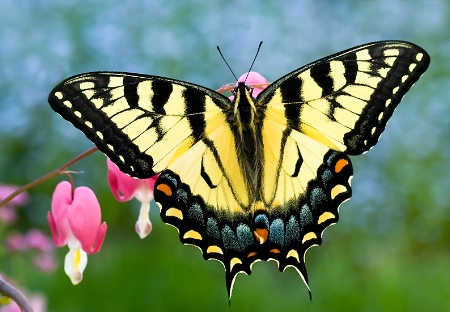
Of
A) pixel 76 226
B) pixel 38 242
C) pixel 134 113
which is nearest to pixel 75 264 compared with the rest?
pixel 76 226

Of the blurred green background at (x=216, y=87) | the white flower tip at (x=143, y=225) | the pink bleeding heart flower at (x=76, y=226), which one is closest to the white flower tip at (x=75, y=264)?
the pink bleeding heart flower at (x=76, y=226)

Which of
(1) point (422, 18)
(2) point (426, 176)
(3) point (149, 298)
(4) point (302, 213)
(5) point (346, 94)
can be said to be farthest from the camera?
(1) point (422, 18)

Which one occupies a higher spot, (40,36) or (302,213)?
(40,36)

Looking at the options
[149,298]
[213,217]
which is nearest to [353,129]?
[213,217]

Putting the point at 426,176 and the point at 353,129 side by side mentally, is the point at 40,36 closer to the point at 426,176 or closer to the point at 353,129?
the point at 426,176

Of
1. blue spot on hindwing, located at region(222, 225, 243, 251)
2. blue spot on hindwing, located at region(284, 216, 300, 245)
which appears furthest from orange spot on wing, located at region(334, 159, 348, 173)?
blue spot on hindwing, located at region(222, 225, 243, 251)

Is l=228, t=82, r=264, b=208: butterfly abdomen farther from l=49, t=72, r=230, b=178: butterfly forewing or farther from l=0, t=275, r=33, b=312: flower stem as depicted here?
l=0, t=275, r=33, b=312: flower stem

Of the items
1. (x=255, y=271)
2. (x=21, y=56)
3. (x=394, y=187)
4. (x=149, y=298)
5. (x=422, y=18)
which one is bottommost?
(x=149, y=298)

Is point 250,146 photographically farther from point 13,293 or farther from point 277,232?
point 13,293
